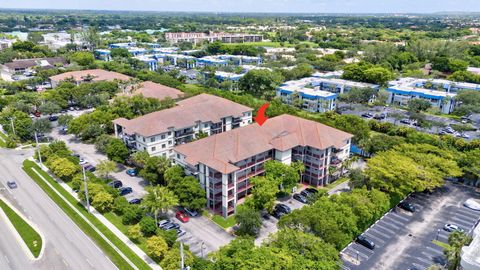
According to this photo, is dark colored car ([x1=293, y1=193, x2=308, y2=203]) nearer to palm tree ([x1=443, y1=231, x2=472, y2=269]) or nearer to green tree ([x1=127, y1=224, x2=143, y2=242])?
palm tree ([x1=443, y1=231, x2=472, y2=269])

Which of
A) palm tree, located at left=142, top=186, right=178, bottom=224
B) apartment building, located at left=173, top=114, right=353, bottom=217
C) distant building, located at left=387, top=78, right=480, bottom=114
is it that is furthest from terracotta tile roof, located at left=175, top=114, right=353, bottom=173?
distant building, located at left=387, top=78, right=480, bottom=114

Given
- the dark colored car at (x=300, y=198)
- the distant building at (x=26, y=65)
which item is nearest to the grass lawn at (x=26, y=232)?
the dark colored car at (x=300, y=198)

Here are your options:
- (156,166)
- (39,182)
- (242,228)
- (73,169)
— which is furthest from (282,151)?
(39,182)

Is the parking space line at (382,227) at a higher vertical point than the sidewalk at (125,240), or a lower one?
lower

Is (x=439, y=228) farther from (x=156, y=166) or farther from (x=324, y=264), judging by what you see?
(x=156, y=166)

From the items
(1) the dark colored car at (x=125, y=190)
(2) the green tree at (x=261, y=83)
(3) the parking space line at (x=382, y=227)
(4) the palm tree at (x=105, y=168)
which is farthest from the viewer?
(2) the green tree at (x=261, y=83)

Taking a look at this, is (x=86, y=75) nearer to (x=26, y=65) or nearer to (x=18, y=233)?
(x=26, y=65)

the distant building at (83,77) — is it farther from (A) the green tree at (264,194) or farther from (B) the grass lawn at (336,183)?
(B) the grass lawn at (336,183)
